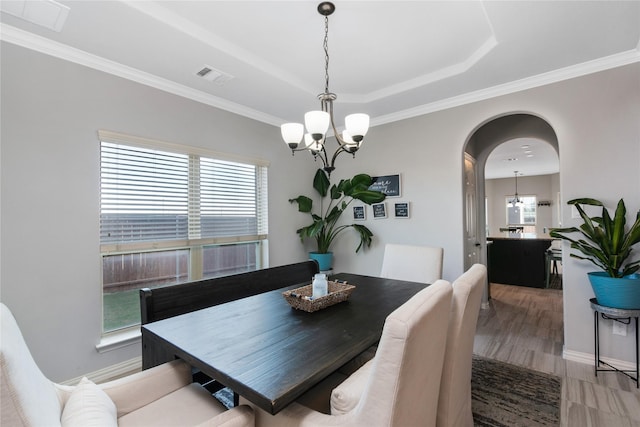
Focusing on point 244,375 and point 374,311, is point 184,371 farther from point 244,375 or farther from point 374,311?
point 374,311

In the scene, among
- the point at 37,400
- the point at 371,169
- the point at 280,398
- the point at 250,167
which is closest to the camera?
the point at 37,400

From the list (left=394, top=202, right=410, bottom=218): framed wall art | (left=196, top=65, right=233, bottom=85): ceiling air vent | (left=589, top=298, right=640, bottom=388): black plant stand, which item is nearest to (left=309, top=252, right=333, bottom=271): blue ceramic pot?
(left=394, top=202, right=410, bottom=218): framed wall art

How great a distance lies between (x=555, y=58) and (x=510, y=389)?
281 centimetres

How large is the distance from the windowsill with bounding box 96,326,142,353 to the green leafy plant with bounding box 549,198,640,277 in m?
3.86

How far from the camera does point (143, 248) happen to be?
2.75 m

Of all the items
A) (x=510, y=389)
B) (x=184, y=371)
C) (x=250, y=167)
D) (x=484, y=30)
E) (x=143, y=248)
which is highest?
(x=484, y=30)

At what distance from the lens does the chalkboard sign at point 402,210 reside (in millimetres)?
3807

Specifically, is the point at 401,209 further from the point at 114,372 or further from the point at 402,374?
the point at 114,372

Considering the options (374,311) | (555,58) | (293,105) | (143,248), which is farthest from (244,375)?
(555,58)

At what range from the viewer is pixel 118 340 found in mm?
2564

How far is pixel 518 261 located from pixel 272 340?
230 inches

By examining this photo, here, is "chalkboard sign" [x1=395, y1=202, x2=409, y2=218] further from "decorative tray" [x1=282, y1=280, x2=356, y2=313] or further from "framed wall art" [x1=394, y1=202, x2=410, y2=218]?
"decorative tray" [x1=282, y1=280, x2=356, y2=313]

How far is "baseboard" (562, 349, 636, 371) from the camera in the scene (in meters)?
2.51

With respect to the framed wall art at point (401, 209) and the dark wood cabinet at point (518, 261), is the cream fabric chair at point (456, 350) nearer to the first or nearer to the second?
the framed wall art at point (401, 209)
